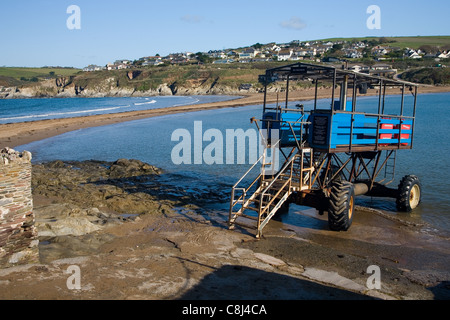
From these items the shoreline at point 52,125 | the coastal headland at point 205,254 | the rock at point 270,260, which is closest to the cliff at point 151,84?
the shoreline at point 52,125

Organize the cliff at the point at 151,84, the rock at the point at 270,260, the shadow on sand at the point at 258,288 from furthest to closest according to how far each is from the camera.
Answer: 1. the cliff at the point at 151,84
2. the rock at the point at 270,260
3. the shadow on sand at the point at 258,288

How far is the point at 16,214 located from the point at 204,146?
21.3 metres

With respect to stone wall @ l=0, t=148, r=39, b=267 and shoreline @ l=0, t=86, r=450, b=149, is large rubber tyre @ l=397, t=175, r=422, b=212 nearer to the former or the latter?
stone wall @ l=0, t=148, r=39, b=267

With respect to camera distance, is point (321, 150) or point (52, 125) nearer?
point (321, 150)

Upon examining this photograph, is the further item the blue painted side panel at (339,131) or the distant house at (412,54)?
the distant house at (412,54)

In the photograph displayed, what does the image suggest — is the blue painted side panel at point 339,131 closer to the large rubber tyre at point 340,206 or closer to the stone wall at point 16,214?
the large rubber tyre at point 340,206

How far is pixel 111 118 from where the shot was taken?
51.1 meters

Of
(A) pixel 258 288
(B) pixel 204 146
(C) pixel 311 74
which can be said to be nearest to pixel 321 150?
(C) pixel 311 74

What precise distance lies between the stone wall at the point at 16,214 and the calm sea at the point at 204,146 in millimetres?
8232

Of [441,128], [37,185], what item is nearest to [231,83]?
[441,128]

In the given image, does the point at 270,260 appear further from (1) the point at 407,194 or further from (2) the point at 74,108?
(2) the point at 74,108

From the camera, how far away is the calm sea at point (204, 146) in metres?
15.7

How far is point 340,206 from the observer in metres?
11.3

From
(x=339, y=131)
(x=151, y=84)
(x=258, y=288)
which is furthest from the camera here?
(x=151, y=84)
